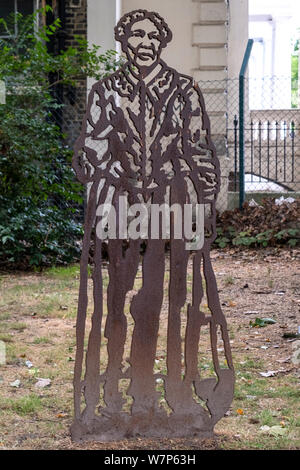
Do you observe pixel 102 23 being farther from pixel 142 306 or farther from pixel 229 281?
pixel 142 306

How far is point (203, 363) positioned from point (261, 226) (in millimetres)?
5726

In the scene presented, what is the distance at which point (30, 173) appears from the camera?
29.8ft

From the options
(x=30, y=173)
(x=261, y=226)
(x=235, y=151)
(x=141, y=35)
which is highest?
(x=141, y=35)

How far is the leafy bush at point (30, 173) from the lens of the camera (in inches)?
352

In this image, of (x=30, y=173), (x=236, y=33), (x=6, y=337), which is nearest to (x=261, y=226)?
(x=30, y=173)

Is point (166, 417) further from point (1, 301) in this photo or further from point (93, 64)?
point (93, 64)

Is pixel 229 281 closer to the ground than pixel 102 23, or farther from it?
closer to the ground

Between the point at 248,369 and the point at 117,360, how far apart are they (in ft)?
5.43

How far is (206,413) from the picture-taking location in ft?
12.3

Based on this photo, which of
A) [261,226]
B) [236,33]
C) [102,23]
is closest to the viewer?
[261,226]

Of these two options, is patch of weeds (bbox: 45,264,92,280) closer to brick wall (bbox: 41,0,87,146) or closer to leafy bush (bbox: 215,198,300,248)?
leafy bush (bbox: 215,198,300,248)

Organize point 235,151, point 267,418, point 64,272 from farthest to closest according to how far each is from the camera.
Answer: point 235,151 < point 64,272 < point 267,418

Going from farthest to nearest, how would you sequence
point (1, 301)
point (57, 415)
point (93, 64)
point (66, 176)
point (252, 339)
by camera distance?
1. point (93, 64)
2. point (66, 176)
3. point (1, 301)
4. point (252, 339)
5. point (57, 415)

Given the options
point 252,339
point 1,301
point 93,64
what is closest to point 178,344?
point 252,339
